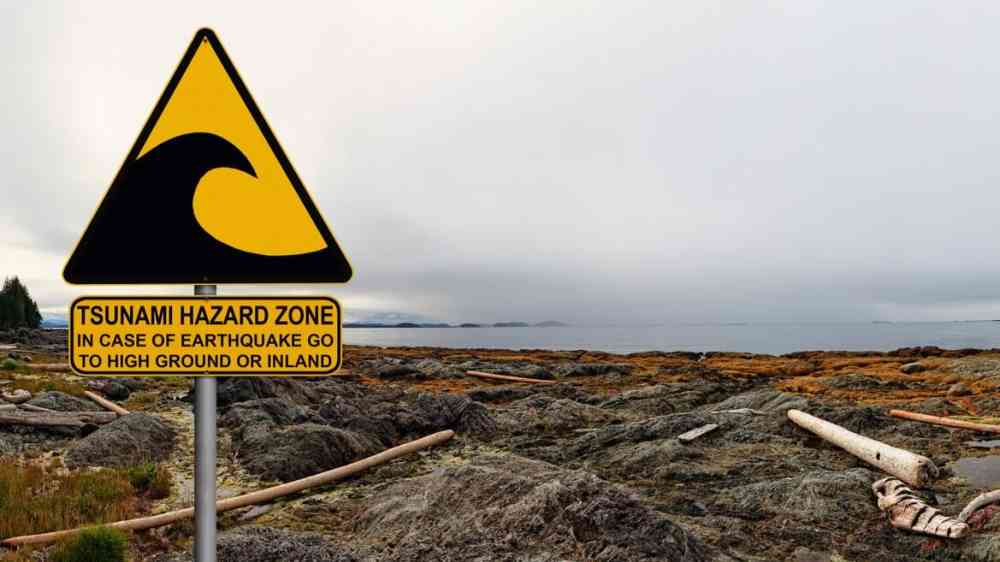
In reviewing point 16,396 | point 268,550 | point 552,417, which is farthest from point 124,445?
point 552,417

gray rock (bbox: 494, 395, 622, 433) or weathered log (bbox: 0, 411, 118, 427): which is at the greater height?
weathered log (bbox: 0, 411, 118, 427)

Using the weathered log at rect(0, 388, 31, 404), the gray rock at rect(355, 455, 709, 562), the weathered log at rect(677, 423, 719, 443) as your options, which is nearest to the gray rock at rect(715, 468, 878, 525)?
the gray rock at rect(355, 455, 709, 562)

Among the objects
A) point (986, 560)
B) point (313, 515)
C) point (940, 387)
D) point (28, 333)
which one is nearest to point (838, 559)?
point (986, 560)

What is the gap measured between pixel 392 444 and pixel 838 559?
974cm

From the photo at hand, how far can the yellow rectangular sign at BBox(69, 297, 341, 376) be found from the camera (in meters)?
2.28

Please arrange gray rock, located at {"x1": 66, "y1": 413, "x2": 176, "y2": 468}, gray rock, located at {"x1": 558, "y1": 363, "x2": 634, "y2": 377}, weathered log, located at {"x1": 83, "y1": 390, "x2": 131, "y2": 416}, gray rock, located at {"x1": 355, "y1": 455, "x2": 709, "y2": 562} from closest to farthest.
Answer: gray rock, located at {"x1": 355, "y1": 455, "x2": 709, "y2": 562} → gray rock, located at {"x1": 66, "y1": 413, "x2": 176, "y2": 468} → weathered log, located at {"x1": 83, "y1": 390, "x2": 131, "y2": 416} → gray rock, located at {"x1": 558, "y1": 363, "x2": 634, "y2": 377}

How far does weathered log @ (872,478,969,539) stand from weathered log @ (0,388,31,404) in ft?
71.0

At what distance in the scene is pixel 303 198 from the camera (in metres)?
2.42

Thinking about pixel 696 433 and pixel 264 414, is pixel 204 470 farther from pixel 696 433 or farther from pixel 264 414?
pixel 264 414

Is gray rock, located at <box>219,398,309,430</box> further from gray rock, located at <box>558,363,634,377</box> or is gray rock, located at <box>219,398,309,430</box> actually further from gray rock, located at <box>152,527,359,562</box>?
gray rock, located at <box>558,363,634,377</box>

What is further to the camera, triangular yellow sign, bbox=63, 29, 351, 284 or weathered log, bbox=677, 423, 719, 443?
weathered log, bbox=677, 423, 719, 443

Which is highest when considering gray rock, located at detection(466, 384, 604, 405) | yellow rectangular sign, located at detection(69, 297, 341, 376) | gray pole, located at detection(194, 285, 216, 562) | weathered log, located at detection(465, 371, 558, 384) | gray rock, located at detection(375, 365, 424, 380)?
yellow rectangular sign, located at detection(69, 297, 341, 376)

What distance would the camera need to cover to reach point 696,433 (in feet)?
43.5

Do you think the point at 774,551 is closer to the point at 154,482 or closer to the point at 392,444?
the point at 392,444
